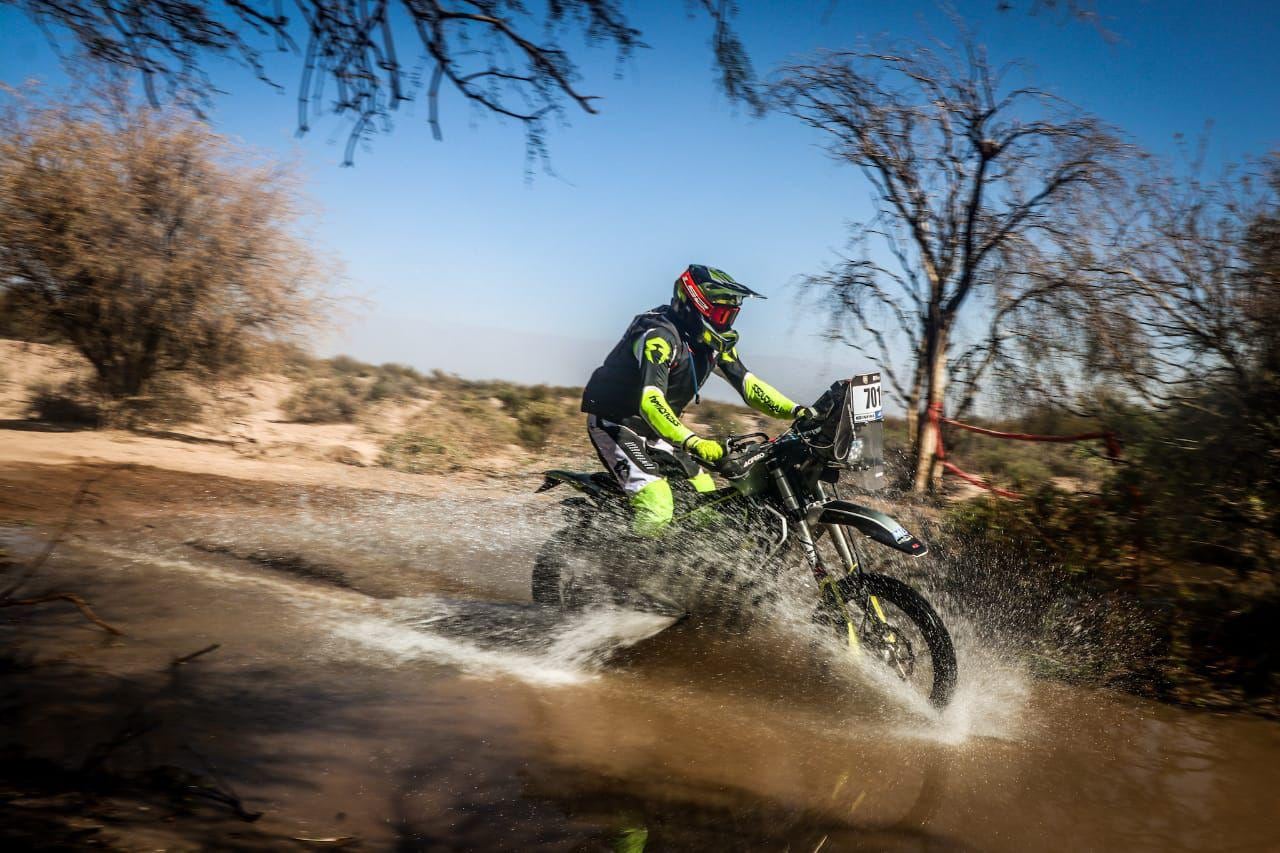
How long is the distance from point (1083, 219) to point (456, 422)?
452 inches

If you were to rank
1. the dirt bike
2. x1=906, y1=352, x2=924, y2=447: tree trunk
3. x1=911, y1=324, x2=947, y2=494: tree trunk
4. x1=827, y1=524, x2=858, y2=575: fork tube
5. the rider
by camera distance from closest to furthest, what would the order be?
1. the dirt bike
2. x1=827, y1=524, x2=858, y2=575: fork tube
3. the rider
4. x1=911, y1=324, x2=947, y2=494: tree trunk
5. x1=906, y1=352, x2=924, y2=447: tree trunk

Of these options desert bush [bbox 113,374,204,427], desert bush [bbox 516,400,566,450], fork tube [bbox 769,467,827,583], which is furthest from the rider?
desert bush [bbox 516,400,566,450]

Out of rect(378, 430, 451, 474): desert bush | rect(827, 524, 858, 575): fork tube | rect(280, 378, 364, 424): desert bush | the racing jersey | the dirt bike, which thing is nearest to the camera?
the dirt bike

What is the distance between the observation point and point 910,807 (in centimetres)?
393

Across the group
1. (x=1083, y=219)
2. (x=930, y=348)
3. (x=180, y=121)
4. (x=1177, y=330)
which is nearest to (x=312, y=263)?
(x=180, y=121)

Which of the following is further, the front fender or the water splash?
the water splash

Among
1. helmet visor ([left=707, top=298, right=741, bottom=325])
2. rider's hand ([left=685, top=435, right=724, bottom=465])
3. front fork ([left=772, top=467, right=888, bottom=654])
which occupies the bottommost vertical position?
front fork ([left=772, top=467, right=888, bottom=654])

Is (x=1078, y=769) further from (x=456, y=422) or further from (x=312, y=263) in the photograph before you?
(x=456, y=422)

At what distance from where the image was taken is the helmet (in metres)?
5.87

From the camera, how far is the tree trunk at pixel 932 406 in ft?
33.6

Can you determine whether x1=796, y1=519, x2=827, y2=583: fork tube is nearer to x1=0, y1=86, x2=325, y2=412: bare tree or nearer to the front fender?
the front fender

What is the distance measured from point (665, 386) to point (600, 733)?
2290 mm

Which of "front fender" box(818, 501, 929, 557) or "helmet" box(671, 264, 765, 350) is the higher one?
"helmet" box(671, 264, 765, 350)

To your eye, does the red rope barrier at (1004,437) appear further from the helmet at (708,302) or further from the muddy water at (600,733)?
the helmet at (708,302)
